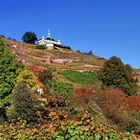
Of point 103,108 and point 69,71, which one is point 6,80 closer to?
point 103,108

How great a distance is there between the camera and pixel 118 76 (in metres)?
68.9

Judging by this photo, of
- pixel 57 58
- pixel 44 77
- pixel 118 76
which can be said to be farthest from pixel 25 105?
pixel 57 58

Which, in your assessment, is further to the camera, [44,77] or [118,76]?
[118,76]

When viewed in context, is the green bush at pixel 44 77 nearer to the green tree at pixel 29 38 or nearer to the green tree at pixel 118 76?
the green tree at pixel 118 76

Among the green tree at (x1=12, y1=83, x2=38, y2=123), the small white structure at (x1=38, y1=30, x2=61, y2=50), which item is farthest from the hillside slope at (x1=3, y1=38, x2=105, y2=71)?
the green tree at (x1=12, y1=83, x2=38, y2=123)

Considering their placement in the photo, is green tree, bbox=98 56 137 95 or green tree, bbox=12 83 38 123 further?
green tree, bbox=98 56 137 95

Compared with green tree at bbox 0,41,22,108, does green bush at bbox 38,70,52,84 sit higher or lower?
higher

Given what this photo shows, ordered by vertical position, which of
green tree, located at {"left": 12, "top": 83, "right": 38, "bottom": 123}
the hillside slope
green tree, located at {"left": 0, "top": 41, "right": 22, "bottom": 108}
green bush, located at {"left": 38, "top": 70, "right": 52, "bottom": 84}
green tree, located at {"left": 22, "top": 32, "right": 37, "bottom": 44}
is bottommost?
green tree, located at {"left": 12, "top": 83, "right": 38, "bottom": 123}

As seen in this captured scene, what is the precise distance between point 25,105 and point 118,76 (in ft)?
116

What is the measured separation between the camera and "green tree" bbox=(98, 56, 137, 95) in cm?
6844

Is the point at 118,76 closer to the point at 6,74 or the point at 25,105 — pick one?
the point at 6,74

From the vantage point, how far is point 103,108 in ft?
166

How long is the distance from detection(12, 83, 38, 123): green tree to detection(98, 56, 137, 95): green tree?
33162 millimetres

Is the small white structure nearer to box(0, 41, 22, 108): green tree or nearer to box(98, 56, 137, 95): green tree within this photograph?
box(98, 56, 137, 95): green tree
